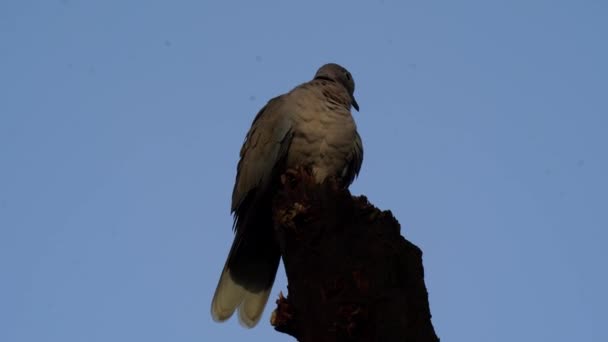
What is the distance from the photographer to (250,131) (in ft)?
20.8

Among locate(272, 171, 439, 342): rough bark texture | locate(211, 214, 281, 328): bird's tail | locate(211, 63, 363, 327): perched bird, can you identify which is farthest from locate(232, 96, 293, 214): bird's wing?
locate(272, 171, 439, 342): rough bark texture

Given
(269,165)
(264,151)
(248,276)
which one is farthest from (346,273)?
(248,276)

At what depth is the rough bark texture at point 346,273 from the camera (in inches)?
142

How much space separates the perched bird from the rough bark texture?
1.57m

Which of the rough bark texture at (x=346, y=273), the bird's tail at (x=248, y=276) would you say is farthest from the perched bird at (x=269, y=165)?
the rough bark texture at (x=346, y=273)

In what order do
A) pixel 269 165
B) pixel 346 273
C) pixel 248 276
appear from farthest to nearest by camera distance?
pixel 248 276, pixel 269 165, pixel 346 273

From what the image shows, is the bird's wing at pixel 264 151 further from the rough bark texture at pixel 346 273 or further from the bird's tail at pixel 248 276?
the rough bark texture at pixel 346 273

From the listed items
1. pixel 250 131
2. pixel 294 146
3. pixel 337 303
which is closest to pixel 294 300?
pixel 337 303

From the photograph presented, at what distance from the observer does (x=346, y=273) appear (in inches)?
149

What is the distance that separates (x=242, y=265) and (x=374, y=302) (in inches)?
106

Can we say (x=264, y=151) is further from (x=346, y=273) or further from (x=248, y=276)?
(x=346, y=273)

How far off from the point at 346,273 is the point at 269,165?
2183 mm

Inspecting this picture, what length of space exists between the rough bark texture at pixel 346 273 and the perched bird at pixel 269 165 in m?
1.57

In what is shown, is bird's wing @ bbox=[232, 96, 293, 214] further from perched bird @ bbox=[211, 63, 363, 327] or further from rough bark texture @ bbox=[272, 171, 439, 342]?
rough bark texture @ bbox=[272, 171, 439, 342]
